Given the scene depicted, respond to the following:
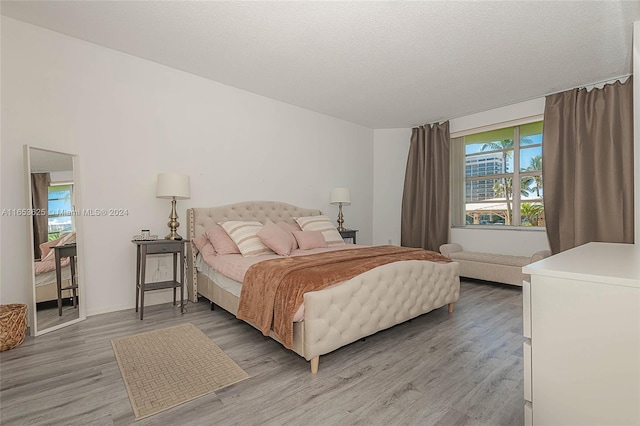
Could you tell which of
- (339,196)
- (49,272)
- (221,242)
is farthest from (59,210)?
(339,196)

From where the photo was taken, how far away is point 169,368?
204 centimetres

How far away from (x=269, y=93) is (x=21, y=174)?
9.04ft

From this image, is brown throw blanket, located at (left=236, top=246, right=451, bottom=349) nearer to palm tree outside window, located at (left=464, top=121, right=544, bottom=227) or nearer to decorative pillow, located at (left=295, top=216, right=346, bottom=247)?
decorative pillow, located at (left=295, top=216, right=346, bottom=247)

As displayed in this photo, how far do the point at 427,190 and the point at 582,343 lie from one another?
4601 millimetres

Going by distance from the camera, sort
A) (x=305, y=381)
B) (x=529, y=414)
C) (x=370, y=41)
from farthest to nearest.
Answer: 1. (x=370, y=41)
2. (x=305, y=381)
3. (x=529, y=414)

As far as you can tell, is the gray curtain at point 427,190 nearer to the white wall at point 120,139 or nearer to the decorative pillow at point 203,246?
the white wall at point 120,139

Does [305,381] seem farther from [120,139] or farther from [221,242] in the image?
[120,139]

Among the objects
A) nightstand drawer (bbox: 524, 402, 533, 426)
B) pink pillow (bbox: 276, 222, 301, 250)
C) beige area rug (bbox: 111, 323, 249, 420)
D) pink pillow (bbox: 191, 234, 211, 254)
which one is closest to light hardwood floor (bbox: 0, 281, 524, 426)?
beige area rug (bbox: 111, 323, 249, 420)

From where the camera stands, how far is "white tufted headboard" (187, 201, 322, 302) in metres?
3.59

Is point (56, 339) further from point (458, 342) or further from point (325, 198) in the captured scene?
point (325, 198)

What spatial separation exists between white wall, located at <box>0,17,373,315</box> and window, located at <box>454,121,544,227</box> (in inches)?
124

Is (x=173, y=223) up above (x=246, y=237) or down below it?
above

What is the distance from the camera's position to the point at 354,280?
2201mm

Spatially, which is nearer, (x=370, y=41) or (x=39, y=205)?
(x=39, y=205)
